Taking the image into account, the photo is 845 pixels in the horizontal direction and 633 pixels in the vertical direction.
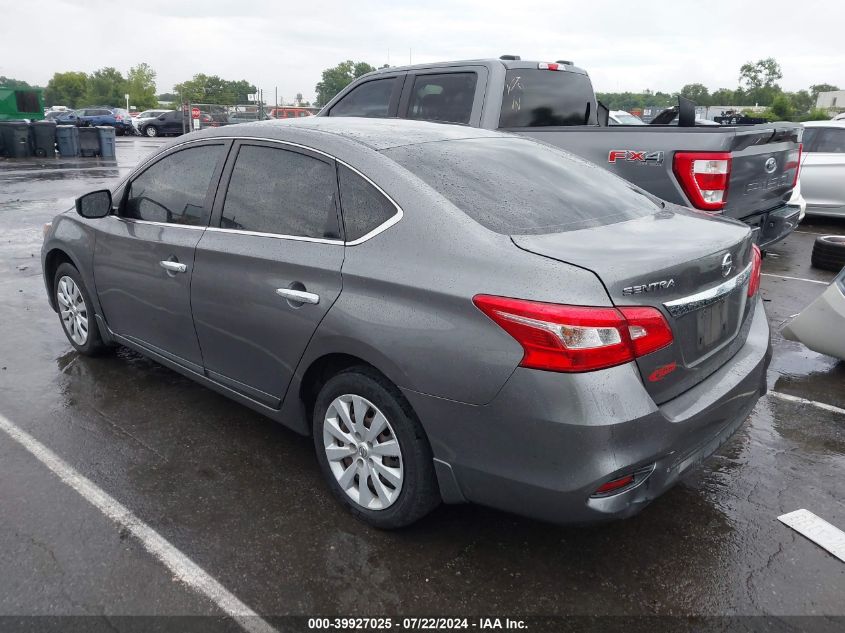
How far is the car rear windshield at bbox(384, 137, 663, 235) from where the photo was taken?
109 inches

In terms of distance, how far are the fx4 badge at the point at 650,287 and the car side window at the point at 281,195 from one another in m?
1.25

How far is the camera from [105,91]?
117562 millimetres

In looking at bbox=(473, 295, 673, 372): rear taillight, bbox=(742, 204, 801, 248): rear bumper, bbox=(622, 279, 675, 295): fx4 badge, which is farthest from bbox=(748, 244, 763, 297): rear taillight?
bbox=(742, 204, 801, 248): rear bumper

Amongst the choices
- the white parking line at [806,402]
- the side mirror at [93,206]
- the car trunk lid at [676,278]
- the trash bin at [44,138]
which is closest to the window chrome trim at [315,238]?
the car trunk lid at [676,278]

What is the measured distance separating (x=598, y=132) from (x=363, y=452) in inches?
150

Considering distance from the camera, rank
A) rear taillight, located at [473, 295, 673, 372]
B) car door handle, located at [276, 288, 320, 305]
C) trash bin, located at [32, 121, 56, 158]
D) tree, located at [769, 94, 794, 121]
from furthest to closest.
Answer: tree, located at [769, 94, 794, 121] < trash bin, located at [32, 121, 56, 158] < car door handle, located at [276, 288, 320, 305] < rear taillight, located at [473, 295, 673, 372]

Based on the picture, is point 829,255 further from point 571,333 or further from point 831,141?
point 571,333

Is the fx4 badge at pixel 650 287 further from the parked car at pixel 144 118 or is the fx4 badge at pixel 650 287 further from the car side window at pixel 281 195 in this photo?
the parked car at pixel 144 118

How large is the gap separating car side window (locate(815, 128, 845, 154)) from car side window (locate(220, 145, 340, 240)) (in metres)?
9.90

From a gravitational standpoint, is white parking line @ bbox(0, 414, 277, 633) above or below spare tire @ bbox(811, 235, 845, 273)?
below

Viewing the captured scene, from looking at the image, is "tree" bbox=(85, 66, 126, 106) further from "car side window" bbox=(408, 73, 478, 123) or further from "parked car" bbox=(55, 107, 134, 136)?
"car side window" bbox=(408, 73, 478, 123)

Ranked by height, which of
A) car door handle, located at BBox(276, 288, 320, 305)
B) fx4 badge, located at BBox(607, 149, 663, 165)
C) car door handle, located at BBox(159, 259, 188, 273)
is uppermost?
fx4 badge, located at BBox(607, 149, 663, 165)

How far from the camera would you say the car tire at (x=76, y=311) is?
459 cm

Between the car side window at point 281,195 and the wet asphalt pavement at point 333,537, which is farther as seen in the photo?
the car side window at point 281,195
